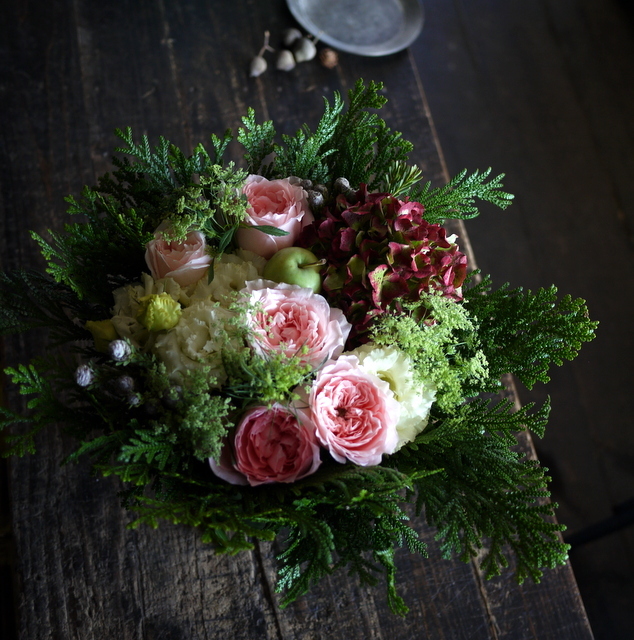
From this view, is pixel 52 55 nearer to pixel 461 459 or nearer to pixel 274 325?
pixel 274 325

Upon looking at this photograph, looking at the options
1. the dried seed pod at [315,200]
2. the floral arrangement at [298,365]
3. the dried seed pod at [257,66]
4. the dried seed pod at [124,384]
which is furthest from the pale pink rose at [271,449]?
the dried seed pod at [257,66]

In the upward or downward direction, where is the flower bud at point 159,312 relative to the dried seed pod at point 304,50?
downward

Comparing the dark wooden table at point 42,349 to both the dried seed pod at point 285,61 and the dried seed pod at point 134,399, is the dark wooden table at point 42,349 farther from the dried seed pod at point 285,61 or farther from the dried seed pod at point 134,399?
the dried seed pod at point 134,399

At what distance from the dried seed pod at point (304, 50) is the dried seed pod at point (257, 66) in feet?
0.25

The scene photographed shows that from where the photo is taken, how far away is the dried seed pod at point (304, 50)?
1.21 meters

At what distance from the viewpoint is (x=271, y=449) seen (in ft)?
2.05

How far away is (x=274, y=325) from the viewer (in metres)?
0.61

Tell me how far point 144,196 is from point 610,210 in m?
1.72

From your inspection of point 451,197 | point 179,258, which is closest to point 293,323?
point 179,258

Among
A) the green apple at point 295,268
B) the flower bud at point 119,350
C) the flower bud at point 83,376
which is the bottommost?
the flower bud at point 83,376

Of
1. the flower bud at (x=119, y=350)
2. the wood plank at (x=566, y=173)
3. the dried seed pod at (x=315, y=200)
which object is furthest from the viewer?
the wood plank at (x=566, y=173)

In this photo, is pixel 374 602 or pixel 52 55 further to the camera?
pixel 52 55

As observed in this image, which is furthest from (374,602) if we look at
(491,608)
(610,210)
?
(610,210)

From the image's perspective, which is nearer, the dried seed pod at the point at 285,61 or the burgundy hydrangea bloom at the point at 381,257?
the burgundy hydrangea bloom at the point at 381,257
